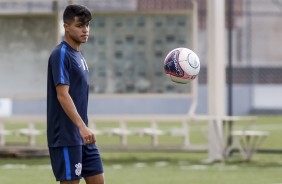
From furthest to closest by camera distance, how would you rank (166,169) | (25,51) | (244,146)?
(25,51), (244,146), (166,169)

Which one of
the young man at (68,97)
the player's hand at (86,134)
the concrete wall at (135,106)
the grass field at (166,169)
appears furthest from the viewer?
the concrete wall at (135,106)

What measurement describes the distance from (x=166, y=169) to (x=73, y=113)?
7.56 metres

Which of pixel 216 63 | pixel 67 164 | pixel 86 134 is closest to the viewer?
pixel 86 134

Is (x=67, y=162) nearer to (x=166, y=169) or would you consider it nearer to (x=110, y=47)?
(x=166, y=169)

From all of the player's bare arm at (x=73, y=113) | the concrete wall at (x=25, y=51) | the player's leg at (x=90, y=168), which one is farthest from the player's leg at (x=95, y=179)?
the concrete wall at (x=25, y=51)

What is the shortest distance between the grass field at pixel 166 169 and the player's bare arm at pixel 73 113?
531cm

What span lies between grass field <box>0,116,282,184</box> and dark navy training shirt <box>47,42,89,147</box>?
16.6 feet

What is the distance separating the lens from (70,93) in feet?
25.5

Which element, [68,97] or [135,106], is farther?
[135,106]

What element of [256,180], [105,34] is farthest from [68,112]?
[105,34]

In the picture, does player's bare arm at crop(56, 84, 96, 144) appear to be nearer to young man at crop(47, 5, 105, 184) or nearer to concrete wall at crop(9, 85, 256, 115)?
young man at crop(47, 5, 105, 184)

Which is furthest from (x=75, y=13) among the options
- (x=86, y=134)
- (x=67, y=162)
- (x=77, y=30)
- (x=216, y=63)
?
(x=216, y=63)

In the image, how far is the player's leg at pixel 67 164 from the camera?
7691 mm

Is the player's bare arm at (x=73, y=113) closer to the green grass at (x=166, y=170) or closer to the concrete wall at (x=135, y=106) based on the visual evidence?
the green grass at (x=166, y=170)
